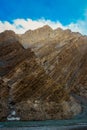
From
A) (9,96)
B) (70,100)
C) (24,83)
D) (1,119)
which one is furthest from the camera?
(70,100)

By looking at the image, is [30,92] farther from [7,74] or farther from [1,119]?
[1,119]

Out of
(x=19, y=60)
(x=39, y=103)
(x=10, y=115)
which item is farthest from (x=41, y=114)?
(x=19, y=60)

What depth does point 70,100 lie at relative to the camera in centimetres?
18862

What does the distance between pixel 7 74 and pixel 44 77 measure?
16361mm

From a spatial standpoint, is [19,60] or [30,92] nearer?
[30,92]

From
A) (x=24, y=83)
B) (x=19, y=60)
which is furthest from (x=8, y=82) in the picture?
(x=19, y=60)

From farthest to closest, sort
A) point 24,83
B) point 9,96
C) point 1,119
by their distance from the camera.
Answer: point 24,83
point 9,96
point 1,119

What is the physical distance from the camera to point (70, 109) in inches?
7269

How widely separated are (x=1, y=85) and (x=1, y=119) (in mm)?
21506

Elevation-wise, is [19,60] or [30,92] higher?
[19,60]

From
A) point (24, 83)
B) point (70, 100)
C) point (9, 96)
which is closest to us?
point (9, 96)

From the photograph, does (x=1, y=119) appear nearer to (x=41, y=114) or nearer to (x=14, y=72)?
(x=41, y=114)

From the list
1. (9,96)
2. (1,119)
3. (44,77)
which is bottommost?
(1,119)

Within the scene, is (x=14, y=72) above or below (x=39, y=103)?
above
